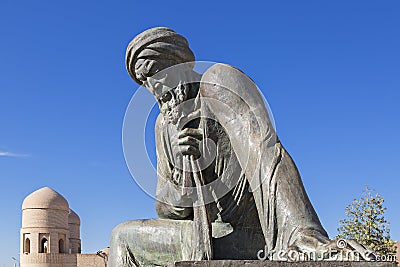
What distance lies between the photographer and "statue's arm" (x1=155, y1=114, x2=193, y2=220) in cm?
342

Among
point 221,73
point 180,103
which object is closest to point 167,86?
point 180,103

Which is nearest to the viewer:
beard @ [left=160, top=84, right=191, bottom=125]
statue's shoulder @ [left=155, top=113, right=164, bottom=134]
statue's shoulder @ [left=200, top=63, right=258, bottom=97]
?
statue's shoulder @ [left=200, top=63, right=258, bottom=97]

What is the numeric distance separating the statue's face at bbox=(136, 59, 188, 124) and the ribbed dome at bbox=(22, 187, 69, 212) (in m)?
39.5

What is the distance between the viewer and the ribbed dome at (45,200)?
41781mm

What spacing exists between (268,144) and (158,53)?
773mm

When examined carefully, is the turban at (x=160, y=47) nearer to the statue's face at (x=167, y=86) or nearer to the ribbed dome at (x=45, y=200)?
the statue's face at (x=167, y=86)

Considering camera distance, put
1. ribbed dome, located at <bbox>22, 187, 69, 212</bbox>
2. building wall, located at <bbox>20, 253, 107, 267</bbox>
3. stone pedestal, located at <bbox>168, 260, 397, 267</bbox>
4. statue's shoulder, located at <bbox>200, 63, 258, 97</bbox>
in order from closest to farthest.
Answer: stone pedestal, located at <bbox>168, 260, 397, 267</bbox> < statue's shoulder, located at <bbox>200, 63, 258, 97</bbox> < ribbed dome, located at <bbox>22, 187, 69, 212</bbox> < building wall, located at <bbox>20, 253, 107, 267</bbox>

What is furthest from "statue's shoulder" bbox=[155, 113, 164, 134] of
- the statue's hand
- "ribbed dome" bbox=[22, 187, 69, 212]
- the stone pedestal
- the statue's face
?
"ribbed dome" bbox=[22, 187, 69, 212]

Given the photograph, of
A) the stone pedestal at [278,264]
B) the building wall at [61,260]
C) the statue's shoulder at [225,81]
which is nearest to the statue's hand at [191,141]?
the statue's shoulder at [225,81]

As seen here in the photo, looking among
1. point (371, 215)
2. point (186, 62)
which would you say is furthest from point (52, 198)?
point (186, 62)

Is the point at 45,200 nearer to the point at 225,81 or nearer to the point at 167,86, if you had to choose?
the point at 167,86

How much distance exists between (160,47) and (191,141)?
488mm

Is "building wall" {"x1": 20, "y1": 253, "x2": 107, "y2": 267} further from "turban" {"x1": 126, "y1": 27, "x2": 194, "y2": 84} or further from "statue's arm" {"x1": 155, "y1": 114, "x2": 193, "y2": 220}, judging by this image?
"turban" {"x1": 126, "y1": 27, "x2": 194, "y2": 84}

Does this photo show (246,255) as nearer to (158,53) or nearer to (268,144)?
(268,144)
